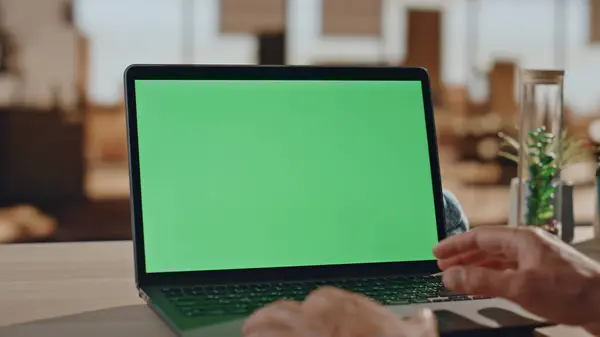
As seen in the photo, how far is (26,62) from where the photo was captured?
3924 millimetres

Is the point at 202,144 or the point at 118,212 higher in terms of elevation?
the point at 202,144

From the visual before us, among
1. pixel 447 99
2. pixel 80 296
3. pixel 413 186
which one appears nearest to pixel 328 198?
pixel 413 186

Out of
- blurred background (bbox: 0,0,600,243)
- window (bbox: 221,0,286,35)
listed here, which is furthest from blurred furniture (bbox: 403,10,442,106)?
window (bbox: 221,0,286,35)

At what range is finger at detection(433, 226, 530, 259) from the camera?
771 mm

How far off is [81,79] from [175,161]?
3.14m

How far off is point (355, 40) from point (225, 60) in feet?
2.26

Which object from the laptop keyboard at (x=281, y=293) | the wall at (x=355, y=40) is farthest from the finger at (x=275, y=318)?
the wall at (x=355, y=40)

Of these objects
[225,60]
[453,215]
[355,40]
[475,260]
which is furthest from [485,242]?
[355,40]

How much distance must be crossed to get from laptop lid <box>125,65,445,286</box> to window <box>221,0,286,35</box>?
310cm

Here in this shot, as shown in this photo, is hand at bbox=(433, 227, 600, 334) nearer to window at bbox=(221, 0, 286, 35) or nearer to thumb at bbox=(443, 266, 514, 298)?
thumb at bbox=(443, 266, 514, 298)

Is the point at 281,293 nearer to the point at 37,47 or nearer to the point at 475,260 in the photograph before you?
the point at 475,260

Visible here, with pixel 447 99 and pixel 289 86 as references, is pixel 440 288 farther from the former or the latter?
pixel 447 99

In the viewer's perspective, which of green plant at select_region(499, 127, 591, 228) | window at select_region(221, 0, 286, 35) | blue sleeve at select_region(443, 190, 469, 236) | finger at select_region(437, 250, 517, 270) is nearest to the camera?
finger at select_region(437, 250, 517, 270)

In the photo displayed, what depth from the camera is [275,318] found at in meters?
0.59
